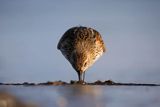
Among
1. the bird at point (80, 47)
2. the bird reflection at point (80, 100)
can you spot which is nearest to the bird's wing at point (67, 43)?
the bird at point (80, 47)

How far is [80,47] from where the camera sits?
19.2 metres

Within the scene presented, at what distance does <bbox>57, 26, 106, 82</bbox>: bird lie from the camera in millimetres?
19078

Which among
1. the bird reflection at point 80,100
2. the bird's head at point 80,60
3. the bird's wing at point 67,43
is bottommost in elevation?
the bird reflection at point 80,100

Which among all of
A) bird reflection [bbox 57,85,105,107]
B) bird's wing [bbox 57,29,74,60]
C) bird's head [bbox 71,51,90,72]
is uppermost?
bird's wing [bbox 57,29,74,60]

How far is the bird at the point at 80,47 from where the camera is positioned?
62.6 feet

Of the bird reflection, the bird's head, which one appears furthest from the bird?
the bird reflection

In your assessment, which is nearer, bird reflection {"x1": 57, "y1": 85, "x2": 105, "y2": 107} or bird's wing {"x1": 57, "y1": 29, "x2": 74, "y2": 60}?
bird reflection {"x1": 57, "y1": 85, "x2": 105, "y2": 107}

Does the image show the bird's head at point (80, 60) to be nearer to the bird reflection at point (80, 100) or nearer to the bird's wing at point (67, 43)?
the bird's wing at point (67, 43)

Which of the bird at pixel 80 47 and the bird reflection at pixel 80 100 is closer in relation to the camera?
the bird reflection at pixel 80 100

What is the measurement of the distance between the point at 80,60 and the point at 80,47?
64 centimetres

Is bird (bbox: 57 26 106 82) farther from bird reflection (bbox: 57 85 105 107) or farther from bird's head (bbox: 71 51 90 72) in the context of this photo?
bird reflection (bbox: 57 85 105 107)

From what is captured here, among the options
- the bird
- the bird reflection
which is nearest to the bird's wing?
the bird

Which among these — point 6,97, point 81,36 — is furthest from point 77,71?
point 6,97

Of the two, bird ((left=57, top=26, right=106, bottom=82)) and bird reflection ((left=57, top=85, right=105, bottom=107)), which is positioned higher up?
bird ((left=57, top=26, right=106, bottom=82))
